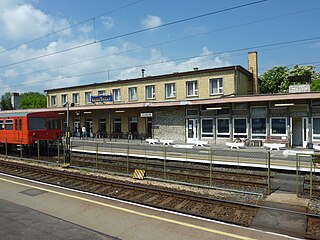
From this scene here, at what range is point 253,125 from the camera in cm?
2330

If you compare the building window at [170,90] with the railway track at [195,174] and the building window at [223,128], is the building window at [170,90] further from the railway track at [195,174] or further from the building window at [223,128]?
the railway track at [195,174]

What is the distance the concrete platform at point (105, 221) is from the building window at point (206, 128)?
1737 centimetres

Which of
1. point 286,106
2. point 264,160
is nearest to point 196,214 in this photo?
point 264,160

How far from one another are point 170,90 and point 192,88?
2.74m

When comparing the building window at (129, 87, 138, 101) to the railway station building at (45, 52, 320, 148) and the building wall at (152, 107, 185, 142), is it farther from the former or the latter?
the building wall at (152, 107, 185, 142)

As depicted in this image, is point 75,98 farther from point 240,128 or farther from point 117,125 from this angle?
point 240,128

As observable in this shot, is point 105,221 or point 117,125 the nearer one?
point 105,221

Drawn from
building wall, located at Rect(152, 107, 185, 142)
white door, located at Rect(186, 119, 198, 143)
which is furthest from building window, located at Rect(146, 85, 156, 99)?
white door, located at Rect(186, 119, 198, 143)

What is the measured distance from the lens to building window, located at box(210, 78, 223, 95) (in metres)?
27.6

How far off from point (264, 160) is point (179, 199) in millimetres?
7366

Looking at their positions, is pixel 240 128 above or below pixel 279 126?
below

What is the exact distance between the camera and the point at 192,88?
29.2 m

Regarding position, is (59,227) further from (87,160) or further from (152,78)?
(152,78)

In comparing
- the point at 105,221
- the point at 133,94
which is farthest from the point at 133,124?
the point at 105,221
